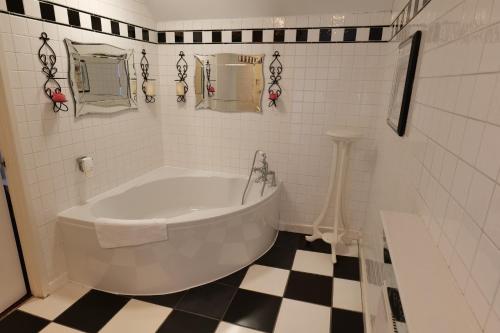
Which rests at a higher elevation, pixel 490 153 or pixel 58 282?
pixel 490 153

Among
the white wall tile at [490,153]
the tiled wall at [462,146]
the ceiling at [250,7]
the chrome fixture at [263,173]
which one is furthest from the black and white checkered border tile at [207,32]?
the white wall tile at [490,153]

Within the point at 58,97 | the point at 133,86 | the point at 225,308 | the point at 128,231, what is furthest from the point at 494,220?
the point at 133,86

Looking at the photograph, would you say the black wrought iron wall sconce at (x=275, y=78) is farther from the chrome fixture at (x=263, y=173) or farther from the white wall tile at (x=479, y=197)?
the white wall tile at (x=479, y=197)

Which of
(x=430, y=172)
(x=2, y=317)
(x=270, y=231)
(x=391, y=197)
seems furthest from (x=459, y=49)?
(x=2, y=317)

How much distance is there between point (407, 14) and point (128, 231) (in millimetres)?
2115

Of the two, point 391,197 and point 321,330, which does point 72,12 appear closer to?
point 391,197

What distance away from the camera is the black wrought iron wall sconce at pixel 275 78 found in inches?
101

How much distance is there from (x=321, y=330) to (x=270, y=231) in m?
0.94

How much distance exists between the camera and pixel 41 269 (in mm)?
1897

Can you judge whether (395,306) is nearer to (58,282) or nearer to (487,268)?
(487,268)

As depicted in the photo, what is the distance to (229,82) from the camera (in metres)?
2.71

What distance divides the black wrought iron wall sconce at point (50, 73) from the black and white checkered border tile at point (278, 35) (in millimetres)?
1196

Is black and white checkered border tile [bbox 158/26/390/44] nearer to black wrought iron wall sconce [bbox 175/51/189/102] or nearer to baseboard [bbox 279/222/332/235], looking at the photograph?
black wrought iron wall sconce [bbox 175/51/189/102]

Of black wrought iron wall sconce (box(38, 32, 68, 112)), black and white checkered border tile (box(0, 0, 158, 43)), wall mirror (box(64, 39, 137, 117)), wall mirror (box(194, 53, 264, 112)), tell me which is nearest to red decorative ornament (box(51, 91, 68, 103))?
black wrought iron wall sconce (box(38, 32, 68, 112))
